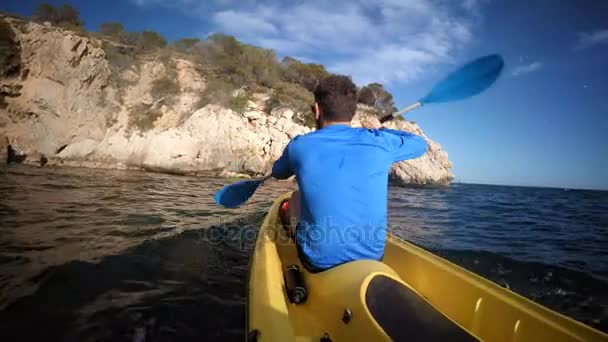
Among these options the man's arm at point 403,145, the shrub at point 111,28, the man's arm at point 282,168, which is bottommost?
the man's arm at point 282,168

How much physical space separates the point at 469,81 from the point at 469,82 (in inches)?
0.5

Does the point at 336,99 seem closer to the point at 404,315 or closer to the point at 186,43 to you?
the point at 404,315

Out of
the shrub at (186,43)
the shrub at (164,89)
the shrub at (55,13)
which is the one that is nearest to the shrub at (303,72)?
the shrub at (186,43)

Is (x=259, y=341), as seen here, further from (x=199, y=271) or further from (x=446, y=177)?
(x=446, y=177)

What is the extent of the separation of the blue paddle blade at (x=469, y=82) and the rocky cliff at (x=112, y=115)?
54.7 ft

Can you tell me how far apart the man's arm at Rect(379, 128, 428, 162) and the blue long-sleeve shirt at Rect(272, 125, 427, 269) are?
9 centimetres

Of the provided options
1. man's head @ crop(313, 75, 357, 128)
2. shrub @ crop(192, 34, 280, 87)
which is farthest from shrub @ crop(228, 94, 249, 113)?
man's head @ crop(313, 75, 357, 128)

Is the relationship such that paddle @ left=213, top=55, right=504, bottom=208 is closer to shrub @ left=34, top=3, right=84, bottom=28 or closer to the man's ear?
the man's ear

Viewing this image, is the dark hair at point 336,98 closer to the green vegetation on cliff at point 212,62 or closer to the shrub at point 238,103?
the green vegetation on cliff at point 212,62

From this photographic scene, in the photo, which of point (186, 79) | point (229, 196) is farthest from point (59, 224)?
point (186, 79)

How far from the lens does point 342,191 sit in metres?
1.75

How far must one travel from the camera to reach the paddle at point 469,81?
3.59m

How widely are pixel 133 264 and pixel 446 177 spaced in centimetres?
3216

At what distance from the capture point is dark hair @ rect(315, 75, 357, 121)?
202 cm
